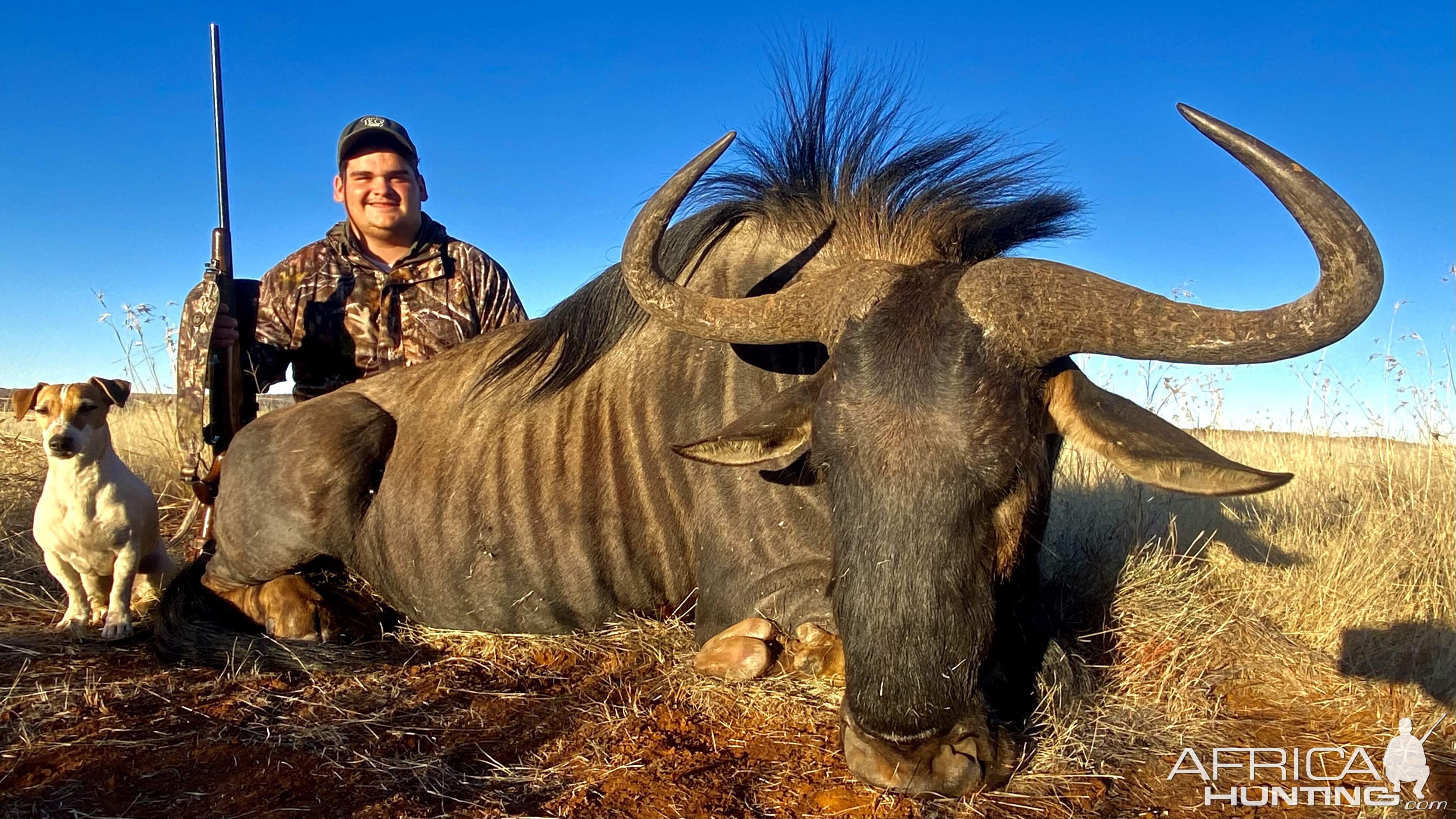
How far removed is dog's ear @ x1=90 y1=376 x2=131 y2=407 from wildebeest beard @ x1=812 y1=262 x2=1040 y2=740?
3656 mm

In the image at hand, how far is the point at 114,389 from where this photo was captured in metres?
4.27

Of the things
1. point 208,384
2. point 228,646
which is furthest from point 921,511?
point 208,384

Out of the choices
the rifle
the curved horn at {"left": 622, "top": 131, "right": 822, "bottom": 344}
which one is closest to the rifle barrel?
the rifle

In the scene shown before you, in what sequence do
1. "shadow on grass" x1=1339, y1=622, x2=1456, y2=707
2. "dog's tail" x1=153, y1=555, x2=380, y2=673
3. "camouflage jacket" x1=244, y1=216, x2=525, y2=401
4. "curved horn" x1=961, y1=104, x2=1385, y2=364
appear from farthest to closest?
"camouflage jacket" x1=244, y1=216, x2=525, y2=401 → "dog's tail" x1=153, y1=555, x2=380, y2=673 → "shadow on grass" x1=1339, y1=622, x2=1456, y2=707 → "curved horn" x1=961, y1=104, x2=1385, y2=364

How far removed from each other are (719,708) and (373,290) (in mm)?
4639

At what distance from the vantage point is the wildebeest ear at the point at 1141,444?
2490mm

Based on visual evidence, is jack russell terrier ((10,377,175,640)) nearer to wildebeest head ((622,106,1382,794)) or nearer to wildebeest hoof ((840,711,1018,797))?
wildebeest head ((622,106,1382,794))

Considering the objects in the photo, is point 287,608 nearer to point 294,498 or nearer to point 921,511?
point 294,498

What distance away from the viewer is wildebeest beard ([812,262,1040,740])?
97.0 inches

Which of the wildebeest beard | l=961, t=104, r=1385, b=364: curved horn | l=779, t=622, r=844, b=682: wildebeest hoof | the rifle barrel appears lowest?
l=779, t=622, r=844, b=682: wildebeest hoof

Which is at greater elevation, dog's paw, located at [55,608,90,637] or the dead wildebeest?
the dead wildebeest

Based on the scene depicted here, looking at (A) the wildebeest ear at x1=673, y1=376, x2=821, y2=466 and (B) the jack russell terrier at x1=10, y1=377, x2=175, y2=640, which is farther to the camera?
(B) the jack russell terrier at x1=10, y1=377, x2=175, y2=640
